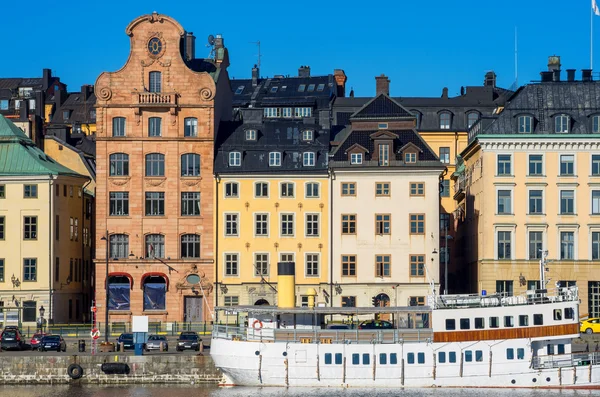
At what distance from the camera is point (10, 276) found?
402 feet

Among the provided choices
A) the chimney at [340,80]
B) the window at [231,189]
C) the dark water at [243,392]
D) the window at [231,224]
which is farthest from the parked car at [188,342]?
the chimney at [340,80]

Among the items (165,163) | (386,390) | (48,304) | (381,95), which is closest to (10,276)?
(48,304)

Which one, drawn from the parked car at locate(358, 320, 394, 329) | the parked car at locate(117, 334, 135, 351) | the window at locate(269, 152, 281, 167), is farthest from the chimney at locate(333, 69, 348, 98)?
the parked car at locate(358, 320, 394, 329)

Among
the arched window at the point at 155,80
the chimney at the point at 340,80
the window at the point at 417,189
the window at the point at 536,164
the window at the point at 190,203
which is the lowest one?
the window at the point at 190,203

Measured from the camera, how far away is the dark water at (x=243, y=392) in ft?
294

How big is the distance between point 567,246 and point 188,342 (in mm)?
33848

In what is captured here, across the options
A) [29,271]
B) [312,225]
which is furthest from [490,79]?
[29,271]

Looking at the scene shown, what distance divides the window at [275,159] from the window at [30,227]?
2026 centimetres

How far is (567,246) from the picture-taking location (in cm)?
11838

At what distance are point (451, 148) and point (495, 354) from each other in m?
53.3

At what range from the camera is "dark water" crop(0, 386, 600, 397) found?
8975cm

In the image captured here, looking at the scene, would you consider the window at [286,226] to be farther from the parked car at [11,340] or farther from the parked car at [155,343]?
the parked car at [11,340]

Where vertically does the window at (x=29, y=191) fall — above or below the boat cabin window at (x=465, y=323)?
above

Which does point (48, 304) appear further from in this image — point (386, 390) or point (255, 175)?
point (386, 390)
